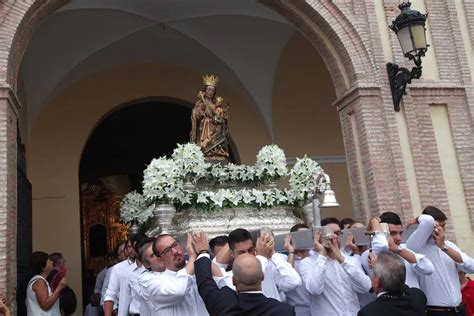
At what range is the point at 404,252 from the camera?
3980mm

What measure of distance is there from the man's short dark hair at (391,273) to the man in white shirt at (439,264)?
121cm

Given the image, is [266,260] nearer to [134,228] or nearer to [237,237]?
[237,237]

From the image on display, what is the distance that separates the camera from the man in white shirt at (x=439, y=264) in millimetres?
4281

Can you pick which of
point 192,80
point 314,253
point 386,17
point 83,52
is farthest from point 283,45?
point 314,253

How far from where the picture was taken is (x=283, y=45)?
11.8 m

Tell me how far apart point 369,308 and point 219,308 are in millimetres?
844

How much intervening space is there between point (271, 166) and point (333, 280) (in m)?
3.59

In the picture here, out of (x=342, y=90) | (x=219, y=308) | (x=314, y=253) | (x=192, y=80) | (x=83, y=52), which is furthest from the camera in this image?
(x=192, y=80)

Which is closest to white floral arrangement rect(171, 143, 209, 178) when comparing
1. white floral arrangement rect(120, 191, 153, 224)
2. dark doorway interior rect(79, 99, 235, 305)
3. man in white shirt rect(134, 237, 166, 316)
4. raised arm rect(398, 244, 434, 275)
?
white floral arrangement rect(120, 191, 153, 224)

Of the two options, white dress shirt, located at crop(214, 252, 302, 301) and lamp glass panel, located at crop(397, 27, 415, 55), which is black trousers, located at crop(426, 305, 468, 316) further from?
lamp glass panel, located at crop(397, 27, 415, 55)

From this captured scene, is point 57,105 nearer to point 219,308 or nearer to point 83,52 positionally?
point 83,52

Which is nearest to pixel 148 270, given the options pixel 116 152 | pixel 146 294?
pixel 146 294

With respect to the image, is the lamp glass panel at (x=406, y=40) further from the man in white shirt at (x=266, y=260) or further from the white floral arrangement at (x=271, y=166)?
the man in white shirt at (x=266, y=260)

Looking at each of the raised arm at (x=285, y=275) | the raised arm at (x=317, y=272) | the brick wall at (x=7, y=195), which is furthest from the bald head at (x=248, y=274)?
the brick wall at (x=7, y=195)
